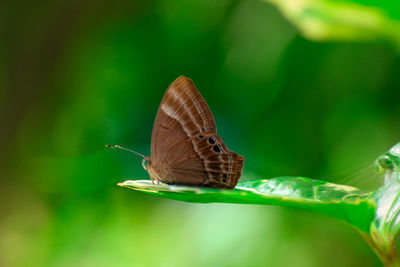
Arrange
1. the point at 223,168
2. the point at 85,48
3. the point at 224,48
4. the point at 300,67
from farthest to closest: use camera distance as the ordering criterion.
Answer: the point at 85,48 → the point at 224,48 → the point at 300,67 → the point at 223,168

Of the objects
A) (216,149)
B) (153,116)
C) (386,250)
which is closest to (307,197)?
(386,250)

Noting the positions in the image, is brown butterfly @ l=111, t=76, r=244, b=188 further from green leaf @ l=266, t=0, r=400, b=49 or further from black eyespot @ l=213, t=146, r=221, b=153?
green leaf @ l=266, t=0, r=400, b=49

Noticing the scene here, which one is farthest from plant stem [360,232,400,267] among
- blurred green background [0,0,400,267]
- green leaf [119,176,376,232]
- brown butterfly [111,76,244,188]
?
blurred green background [0,0,400,267]

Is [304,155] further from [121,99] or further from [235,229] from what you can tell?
[121,99]

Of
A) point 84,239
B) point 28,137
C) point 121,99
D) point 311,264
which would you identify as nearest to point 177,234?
point 84,239

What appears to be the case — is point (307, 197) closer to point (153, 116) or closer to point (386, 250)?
point (386, 250)

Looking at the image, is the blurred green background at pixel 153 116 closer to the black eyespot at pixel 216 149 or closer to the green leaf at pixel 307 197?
the black eyespot at pixel 216 149

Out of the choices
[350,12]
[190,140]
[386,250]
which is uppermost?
[350,12]
